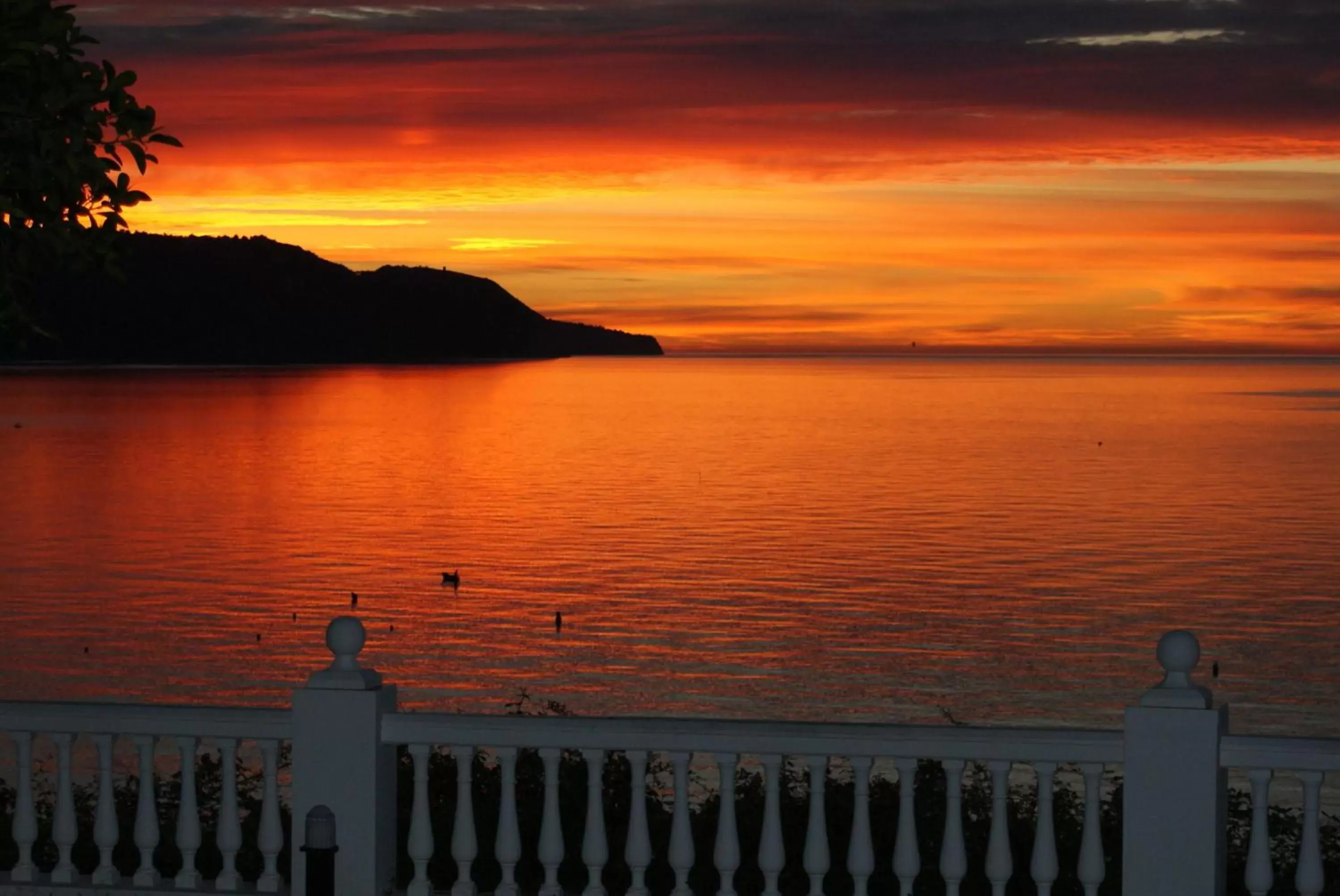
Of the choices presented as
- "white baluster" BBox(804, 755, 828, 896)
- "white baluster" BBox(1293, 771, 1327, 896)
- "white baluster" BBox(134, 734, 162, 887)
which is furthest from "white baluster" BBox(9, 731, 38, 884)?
"white baluster" BBox(1293, 771, 1327, 896)

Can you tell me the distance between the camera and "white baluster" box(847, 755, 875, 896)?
7223 millimetres

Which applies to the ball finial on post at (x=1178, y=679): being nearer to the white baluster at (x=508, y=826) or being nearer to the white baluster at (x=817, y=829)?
the white baluster at (x=817, y=829)

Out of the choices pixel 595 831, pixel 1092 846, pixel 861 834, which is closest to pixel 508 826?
pixel 595 831

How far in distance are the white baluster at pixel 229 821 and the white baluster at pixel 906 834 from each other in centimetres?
275

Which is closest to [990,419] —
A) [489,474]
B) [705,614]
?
[489,474]

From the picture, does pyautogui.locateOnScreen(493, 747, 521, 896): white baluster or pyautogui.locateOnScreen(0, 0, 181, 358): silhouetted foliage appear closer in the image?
pyautogui.locateOnScreen(0, 0, 181, 358): silhouetted foliage

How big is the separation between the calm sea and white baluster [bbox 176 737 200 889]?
24.1m

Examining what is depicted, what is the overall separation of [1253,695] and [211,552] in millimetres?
35553

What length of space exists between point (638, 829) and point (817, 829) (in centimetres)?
74

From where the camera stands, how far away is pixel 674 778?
751 cm

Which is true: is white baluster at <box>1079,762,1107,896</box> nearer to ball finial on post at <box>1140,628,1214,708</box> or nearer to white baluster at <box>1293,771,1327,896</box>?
ball finial on post at <box>1140,628,1214,708</box>

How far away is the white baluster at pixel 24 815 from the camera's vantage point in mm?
7836

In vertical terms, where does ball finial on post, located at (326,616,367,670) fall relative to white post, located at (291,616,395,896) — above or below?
above

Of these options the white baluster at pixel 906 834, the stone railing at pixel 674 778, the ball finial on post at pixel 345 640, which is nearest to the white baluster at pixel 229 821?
the stone railing at pixel 674 778
